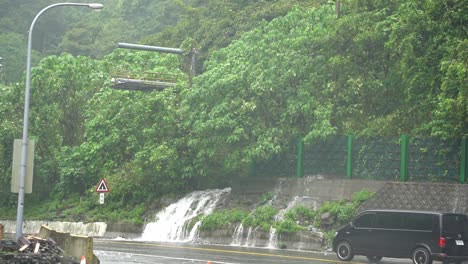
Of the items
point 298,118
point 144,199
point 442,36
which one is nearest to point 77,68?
point 144,199

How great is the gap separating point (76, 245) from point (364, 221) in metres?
9.71

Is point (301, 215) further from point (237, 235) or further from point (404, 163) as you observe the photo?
point (404, 163)

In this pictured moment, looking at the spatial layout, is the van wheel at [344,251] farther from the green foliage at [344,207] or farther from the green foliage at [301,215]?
the green foliage at [301,215]

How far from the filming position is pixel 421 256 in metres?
25.3

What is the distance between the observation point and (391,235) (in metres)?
26.3

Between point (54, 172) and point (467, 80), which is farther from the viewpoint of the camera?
point (54, 172)

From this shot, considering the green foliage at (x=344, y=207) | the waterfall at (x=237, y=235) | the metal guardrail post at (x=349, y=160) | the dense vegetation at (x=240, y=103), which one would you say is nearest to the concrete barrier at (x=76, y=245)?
the waterfall at (x=237, y=235)

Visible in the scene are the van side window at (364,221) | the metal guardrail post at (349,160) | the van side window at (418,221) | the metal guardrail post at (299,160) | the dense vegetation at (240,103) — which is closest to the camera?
the van side window at (418,221)

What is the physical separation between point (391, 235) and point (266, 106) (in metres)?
15.5

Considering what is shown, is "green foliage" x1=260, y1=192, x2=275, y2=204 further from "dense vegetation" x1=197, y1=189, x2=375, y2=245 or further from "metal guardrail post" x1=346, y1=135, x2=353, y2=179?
"metal guardrail post" x1=346, y1=135, x2=353, y2=179

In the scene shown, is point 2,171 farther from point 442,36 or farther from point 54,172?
point 442,36

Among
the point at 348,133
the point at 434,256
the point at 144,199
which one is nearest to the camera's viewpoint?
the point at 434,256

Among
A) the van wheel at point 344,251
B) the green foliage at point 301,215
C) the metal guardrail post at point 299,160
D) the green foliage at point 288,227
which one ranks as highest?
the metal guardrail post at point 299,160

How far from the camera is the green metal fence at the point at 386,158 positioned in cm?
3431
